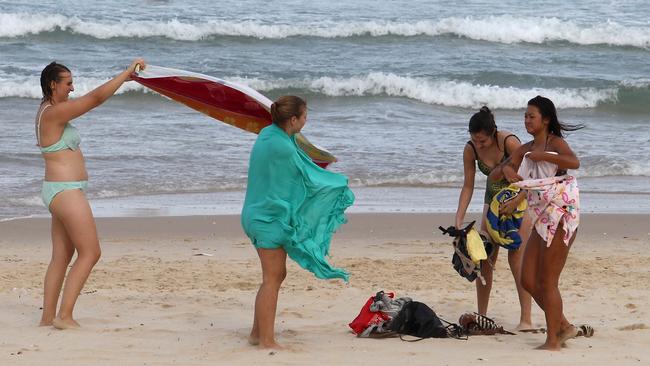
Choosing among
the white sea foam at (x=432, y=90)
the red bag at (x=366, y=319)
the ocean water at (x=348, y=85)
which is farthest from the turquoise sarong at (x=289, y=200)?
the white sea foam at (x=432, y=90)

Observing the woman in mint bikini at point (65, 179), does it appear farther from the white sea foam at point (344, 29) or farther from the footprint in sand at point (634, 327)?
the white sea foam at point (344, 29)

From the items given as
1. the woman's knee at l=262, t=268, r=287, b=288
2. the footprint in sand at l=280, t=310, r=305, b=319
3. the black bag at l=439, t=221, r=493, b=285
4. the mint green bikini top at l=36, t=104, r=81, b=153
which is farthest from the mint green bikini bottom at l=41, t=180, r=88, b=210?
the black bag at l=439, t=221, r=493, b=285

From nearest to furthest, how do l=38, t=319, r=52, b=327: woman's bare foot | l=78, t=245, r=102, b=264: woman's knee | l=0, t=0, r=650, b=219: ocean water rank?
l=78, t=245, r=102, b=264: woman's knee → l=38, t=319, r=52, b=327: woman's bare foot → l=0, t=0, r=650, b=219: ocean water

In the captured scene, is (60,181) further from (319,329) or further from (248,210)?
(319,329)

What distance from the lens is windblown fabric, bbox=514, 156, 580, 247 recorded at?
5.94 metres

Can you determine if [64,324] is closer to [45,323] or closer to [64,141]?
[45,323]

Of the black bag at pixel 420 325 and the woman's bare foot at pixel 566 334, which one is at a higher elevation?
the woman's bare foot at pixel 566 334

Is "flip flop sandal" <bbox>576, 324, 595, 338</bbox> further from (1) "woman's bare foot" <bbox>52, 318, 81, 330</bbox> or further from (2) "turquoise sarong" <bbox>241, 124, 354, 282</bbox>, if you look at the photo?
(1) "woman's bare foot" <bbox>52, 318, 81, 330</bbox>

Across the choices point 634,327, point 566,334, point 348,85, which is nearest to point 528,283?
point 566,334

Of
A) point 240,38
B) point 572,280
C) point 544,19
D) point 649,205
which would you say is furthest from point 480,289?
point 544,19

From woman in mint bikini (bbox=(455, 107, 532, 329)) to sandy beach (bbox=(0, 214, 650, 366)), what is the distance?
0.36 meters

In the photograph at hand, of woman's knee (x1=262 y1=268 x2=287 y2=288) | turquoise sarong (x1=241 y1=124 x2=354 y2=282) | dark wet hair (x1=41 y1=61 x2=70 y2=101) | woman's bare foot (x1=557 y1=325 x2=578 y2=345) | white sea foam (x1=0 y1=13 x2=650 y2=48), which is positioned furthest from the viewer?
white sea foam (x1=0 y1=13 x2=650 y2=48)

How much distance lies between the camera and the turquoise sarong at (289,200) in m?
5.89

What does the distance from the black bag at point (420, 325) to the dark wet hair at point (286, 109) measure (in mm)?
1500
